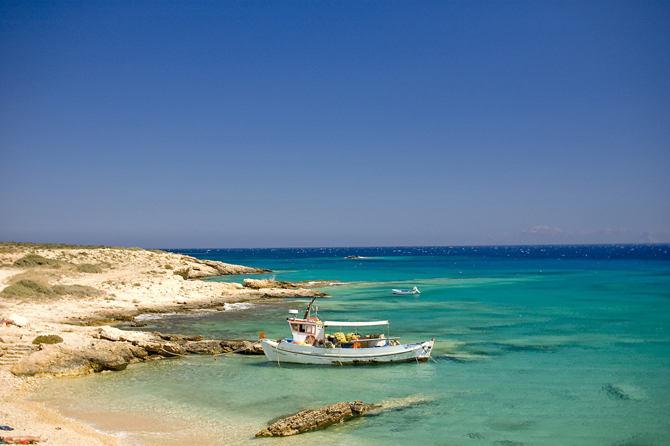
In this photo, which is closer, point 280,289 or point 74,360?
point 74,360

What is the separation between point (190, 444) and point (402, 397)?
9985 millimetres

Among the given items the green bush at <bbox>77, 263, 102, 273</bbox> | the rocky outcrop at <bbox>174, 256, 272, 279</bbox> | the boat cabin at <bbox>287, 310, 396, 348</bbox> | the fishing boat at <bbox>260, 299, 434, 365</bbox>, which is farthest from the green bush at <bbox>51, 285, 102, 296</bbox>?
the rocky outcrop at <bbox>174, 256, 272, 279</bbox>

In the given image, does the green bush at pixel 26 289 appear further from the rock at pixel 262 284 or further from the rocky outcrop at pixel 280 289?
the rock at pixel 262 284

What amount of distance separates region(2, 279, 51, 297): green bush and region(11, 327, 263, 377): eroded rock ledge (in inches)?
812

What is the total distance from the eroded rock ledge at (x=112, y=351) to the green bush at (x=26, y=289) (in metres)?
20.6

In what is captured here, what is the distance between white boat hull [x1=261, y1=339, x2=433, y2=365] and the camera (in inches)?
1072

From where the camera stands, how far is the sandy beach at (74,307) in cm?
1772

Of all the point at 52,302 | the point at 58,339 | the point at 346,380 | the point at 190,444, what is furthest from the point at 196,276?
the point at 190,444

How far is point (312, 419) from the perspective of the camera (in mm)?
17703

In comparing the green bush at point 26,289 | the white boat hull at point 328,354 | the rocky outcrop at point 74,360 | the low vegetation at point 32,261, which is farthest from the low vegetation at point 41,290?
the white boat hull at point 328,354

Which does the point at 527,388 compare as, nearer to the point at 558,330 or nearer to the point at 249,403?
the point at 249,403

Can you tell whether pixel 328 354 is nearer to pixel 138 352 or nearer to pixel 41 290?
pixel 138 352

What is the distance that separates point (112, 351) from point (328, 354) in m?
12.4

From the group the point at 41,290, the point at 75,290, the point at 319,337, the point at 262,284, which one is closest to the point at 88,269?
the point at 75,290
